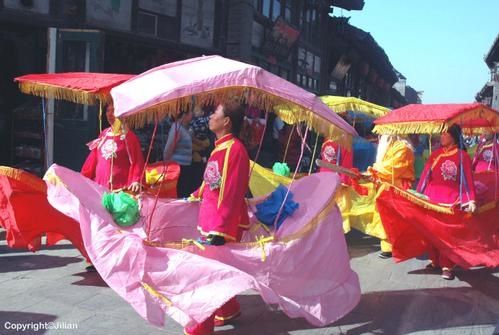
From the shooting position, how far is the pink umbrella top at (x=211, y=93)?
10.4 ft

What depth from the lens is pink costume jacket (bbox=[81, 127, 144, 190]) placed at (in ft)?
15.4

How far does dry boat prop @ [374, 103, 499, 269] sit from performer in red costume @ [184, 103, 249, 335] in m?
2.11

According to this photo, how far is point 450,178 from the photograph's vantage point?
531 cm

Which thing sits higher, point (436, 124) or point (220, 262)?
point (436, 124)

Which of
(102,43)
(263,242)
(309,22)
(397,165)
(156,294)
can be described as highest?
(309,22)

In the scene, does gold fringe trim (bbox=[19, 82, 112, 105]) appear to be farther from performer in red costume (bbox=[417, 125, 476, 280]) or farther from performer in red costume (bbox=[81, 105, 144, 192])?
performer in red costume (bbox=[417, 125, 476, 280])

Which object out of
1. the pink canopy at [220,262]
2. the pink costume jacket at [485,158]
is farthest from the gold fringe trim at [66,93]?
the pink costume jacket at [485,158]

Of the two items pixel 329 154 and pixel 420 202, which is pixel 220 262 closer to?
pixel 420 202

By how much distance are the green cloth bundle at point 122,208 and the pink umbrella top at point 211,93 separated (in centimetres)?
90

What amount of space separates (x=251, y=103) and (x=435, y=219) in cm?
255

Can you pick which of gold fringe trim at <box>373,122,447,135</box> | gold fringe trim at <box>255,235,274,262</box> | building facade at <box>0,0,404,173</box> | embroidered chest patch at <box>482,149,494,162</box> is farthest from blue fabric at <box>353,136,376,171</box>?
gold fringe trim at <box>255,235,274,262</box>

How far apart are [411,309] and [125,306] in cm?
238

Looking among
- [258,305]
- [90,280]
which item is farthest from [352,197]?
[90,280]

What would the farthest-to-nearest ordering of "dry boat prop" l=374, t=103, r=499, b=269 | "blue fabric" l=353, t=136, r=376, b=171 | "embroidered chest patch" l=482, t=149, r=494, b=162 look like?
"blue fabric" l=353, t=136, r=376, b=171 → "embroidered chest patch" l=482, t=149, r=494, b=162 → "dry boat prop" l=374, t=103, r=499, b=269
